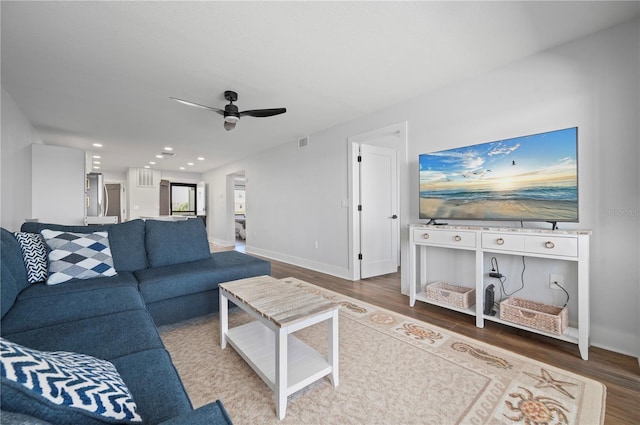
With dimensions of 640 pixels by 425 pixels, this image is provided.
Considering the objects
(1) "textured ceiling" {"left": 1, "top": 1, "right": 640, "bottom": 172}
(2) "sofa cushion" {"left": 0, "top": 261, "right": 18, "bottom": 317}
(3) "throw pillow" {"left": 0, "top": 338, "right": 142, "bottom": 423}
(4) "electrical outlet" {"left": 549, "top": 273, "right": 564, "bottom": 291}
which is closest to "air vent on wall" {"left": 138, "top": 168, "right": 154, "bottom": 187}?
(1) "textured ceiling" {"left": 1, "top": 1, "right": 640, "bottom": 172}

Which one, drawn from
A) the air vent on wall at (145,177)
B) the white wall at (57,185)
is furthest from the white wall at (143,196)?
the white wall at (57,185)

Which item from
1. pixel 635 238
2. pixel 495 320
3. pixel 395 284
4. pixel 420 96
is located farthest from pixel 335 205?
pixel 635 238

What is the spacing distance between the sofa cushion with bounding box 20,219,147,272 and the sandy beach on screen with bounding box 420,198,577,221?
2.99 meters

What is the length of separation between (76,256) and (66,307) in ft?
2.48

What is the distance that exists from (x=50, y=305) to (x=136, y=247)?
1.05m

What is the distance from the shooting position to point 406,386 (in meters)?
1.61

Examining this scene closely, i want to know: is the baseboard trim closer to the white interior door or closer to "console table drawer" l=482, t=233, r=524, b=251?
the white interior door

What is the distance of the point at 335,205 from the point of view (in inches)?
173

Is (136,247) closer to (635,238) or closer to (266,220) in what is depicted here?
(266,220)

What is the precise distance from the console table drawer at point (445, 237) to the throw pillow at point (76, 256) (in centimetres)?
294

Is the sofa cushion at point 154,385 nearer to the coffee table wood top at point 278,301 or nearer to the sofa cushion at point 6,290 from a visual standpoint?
the coffee table wood top at point 278,301

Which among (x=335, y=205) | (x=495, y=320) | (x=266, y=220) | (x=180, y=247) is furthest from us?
(x=266, y=220)

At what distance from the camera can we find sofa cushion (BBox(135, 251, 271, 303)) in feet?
7.35

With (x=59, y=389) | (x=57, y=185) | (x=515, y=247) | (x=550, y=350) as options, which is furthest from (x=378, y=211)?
(x=57, y=185)
